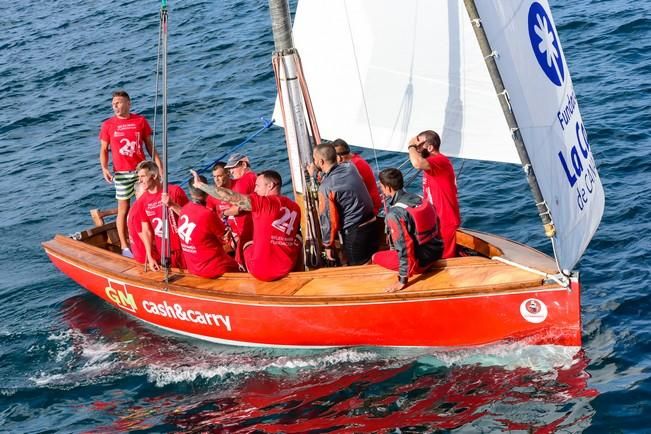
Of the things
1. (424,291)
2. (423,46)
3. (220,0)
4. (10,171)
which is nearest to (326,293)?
(424,291)

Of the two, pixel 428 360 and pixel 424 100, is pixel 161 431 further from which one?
pixel 424 100

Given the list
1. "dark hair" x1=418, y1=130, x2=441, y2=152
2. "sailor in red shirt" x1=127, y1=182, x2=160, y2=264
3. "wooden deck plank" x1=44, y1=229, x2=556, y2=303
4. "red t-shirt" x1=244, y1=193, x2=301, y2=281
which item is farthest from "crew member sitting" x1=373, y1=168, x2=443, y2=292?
"sailor in red shirt" x1=127, y1=182, x2=160, y2=264

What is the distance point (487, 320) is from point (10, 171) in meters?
11.8

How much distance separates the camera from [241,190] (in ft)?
37.0

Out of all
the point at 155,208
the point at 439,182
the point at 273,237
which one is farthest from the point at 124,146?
the point at 439,182

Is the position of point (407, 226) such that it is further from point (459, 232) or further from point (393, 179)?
point (459, 232)

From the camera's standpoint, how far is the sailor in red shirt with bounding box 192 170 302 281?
9844 mm

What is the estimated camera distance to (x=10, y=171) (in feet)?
59.5

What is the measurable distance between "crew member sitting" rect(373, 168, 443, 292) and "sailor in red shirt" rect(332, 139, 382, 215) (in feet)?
4.03

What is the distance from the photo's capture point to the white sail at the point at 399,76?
30.6ft

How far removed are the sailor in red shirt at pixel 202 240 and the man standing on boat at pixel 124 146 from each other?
Answer: 6.43 ft

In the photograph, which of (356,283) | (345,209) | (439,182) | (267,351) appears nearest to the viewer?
(439,182)

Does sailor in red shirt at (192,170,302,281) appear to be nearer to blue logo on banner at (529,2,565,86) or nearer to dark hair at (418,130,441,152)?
dark hair at (418,130,441,152)

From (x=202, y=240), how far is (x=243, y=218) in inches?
26.4
